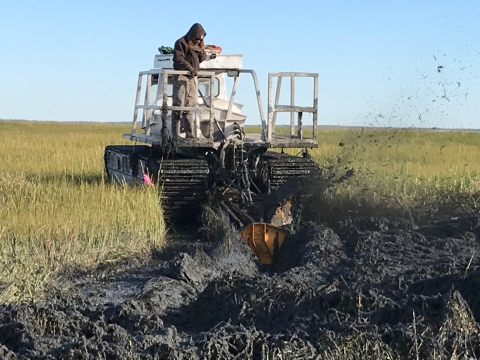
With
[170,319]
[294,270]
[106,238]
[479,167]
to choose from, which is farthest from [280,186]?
[479,167]

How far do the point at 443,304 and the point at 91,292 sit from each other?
363 cm

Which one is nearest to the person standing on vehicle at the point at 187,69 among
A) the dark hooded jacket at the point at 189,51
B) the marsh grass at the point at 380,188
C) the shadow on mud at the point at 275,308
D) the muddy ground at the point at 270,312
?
Result: the dark hooded jacket at the point at 189,51

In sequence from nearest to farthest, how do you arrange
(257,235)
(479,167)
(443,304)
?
(443,304) < (257,235) < (479,167)

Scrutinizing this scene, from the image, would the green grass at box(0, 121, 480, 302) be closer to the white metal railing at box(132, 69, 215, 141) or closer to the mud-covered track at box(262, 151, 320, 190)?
the mud-covered track at box(262, 151, 320, 190)

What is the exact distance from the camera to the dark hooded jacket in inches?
469

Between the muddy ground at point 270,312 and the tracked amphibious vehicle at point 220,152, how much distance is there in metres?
2.49

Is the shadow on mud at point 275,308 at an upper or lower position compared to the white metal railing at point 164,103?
lower

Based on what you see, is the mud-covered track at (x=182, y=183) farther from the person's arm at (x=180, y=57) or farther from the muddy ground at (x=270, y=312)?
the muddy ground at (x=270, y=312)

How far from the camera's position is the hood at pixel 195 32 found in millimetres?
12062

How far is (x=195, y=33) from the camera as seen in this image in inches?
476

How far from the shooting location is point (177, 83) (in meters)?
11.9

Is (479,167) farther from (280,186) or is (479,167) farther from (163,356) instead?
(163,356)

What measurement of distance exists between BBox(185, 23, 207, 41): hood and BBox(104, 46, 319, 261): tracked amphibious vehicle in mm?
597

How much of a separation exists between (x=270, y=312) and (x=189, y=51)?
679cm
